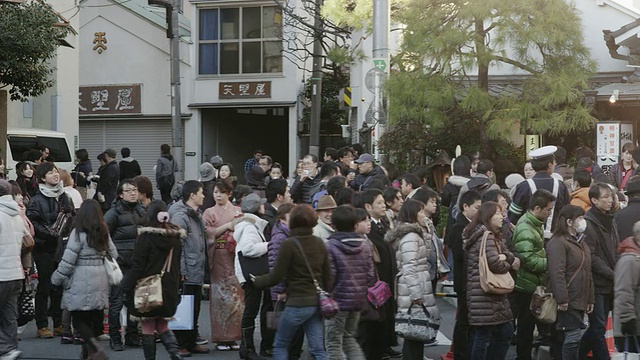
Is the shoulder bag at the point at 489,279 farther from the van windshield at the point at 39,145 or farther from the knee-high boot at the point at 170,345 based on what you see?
the van windshield at the point at 39,145

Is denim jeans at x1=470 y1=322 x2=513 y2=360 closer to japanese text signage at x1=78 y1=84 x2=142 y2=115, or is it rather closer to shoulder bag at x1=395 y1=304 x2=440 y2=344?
shoulder bag at x1=395 y1=304 x2=440 y2=344

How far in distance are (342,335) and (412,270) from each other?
0.84 m

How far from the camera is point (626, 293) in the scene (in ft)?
25.2

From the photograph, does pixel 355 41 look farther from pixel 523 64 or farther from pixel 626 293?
pixel 626 293

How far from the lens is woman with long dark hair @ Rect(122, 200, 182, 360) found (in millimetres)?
8672

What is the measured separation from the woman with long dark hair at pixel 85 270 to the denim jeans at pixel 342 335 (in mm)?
2325

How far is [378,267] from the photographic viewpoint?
908 cm

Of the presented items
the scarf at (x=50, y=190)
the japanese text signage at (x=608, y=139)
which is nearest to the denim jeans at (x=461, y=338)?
the scarf at (x=50, y=190)

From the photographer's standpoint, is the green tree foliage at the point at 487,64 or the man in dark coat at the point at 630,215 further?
the green tree foliage at the point at 487,64

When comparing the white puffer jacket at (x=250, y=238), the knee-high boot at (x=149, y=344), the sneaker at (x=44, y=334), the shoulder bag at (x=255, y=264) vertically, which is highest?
the white puffer jacket at (x=250, y=238)

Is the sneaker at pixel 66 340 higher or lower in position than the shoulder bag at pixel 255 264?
lower

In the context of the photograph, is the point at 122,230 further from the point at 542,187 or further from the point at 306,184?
the point at 542,187

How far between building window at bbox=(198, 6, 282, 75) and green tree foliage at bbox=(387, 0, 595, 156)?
Result: 50.8ft

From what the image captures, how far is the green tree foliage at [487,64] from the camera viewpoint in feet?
55.4
